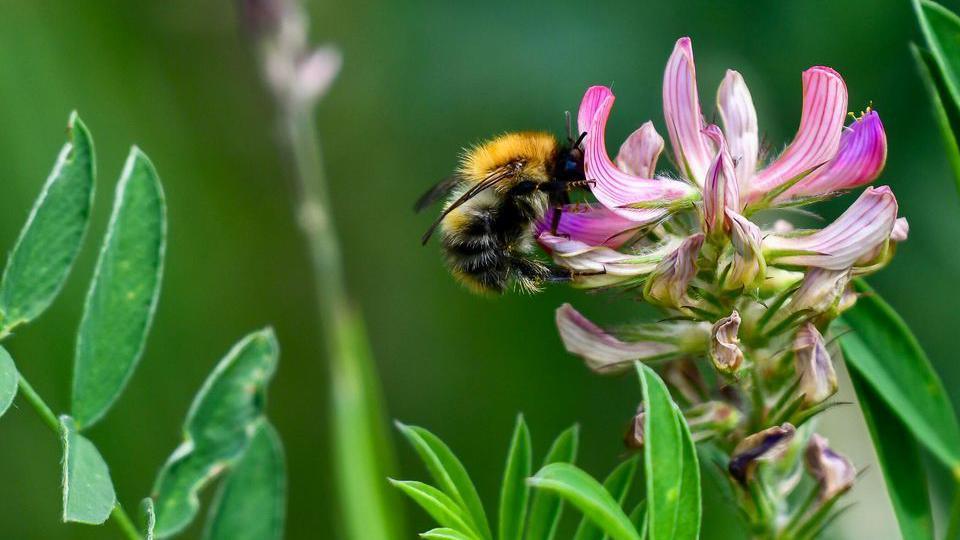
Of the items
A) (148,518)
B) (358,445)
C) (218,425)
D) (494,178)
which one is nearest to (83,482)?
(148,518)

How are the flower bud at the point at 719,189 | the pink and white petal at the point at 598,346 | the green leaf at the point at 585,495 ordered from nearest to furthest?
the green leaf at the point at 585,495 → the flower bud at the point at 719,189 → the pink and white petal at the point at 598,346

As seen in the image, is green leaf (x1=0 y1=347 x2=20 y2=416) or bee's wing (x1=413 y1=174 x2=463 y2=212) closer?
green leaf (x1=0 y1=347 x2=20 y2=416)

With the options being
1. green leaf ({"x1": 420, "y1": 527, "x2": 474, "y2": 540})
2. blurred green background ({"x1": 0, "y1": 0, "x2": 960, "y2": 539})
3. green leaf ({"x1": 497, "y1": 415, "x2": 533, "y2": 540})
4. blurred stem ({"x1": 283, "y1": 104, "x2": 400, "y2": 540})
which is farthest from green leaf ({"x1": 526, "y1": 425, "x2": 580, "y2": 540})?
blurred green background ({"x1": 0, "y1": 0, "x2": 960, "y2": 539})

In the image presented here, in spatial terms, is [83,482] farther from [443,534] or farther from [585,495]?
[585,495]

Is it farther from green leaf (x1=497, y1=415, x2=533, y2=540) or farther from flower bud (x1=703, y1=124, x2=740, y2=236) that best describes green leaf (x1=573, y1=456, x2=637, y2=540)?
flower bud (x1=703, y1=124, x2=740, y2=236)

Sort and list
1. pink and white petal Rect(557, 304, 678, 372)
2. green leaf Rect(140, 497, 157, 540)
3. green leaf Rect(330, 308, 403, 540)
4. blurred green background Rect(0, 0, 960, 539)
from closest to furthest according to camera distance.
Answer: green leaf Rect(140, 497, 157, 540) < pink and white petal Rect(557, 304, 678, 372) < green leaf Rect(330, 308, 403, 540) < blurred green background Rect(0, 0, 960, 539)

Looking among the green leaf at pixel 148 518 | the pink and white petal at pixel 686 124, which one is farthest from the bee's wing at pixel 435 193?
the green leaf at pixel 148 518

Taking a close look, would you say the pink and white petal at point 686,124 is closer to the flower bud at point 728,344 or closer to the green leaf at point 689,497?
the flower bud at point 728,344
